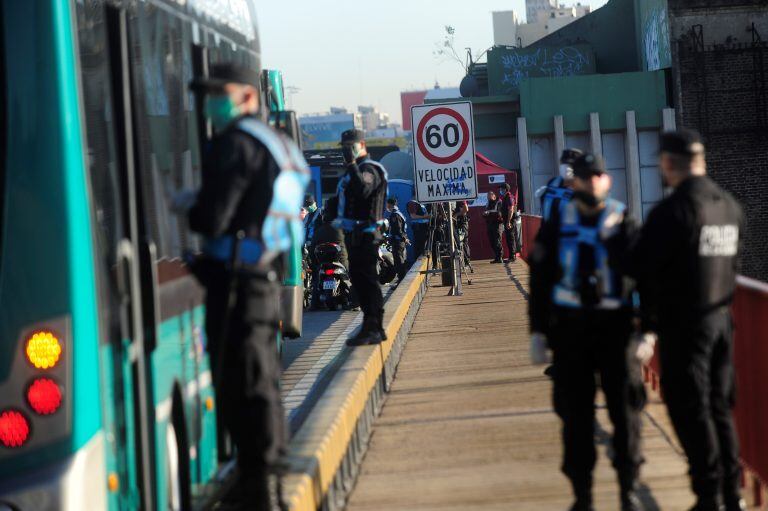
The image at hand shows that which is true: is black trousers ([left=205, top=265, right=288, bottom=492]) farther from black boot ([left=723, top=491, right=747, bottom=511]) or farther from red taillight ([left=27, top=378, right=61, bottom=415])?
black boot ([left=723, top=491, right=747, bottom=511])

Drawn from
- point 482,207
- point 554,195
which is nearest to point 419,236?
point 482,207

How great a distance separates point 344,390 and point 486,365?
4530mm

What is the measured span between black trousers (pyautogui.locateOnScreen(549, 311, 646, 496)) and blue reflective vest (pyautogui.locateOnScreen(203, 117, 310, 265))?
1.61 m

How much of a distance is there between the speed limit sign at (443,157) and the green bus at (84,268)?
14.3 meters

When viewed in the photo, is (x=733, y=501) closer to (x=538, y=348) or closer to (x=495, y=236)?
(x=538, y=348)

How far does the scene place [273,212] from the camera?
5.69 m

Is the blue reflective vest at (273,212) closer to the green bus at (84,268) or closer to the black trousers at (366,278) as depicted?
the green bus at (84,268)

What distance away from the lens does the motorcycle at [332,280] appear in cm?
2316

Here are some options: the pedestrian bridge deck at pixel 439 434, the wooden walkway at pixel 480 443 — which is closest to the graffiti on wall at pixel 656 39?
the pedestrian bridge deck at pixel 439 434

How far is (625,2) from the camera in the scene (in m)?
62.5

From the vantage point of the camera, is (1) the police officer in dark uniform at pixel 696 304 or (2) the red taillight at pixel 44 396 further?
(1) the police officer in dark uniform at pixel 696 304

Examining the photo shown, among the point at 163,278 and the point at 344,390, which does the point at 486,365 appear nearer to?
the point at 344,390

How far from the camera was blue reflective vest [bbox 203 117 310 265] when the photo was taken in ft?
18.4

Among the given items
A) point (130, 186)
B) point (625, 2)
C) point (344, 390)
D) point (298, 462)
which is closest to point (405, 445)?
point (344, 390)
